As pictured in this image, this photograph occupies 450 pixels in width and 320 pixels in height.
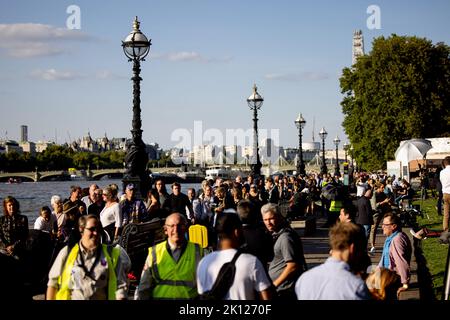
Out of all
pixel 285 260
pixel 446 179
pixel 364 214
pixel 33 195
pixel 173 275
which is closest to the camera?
pixel 173 275

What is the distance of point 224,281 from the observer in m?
5.01

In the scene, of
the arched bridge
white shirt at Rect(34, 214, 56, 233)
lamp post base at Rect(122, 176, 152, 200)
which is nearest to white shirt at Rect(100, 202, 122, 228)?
white shirt at Rect(34, 214, 56, 233)

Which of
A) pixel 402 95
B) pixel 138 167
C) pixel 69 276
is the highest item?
pixel 402 95

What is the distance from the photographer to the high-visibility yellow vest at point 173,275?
18.5 ft

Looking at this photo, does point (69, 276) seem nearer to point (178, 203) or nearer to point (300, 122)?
point (178, 203)

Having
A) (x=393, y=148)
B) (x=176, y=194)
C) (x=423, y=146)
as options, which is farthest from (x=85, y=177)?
(x=176, y=194)

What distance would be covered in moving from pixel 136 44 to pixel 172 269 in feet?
35.4

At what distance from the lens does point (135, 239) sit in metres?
9.53

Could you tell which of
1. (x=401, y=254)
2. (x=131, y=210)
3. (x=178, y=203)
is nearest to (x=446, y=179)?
(x=178, y=203)

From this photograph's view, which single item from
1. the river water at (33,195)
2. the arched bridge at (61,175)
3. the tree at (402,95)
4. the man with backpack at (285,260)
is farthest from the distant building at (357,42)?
the man with backpack at (285,260)

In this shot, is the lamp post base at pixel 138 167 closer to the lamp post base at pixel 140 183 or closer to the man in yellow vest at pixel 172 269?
the lamp post base at pixel 140 183

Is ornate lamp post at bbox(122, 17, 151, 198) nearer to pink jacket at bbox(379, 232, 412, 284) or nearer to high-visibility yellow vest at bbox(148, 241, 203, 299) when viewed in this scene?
pink jacket at bbox(379, 232, 412, 284)

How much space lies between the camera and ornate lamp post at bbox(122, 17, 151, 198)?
15.7 m
